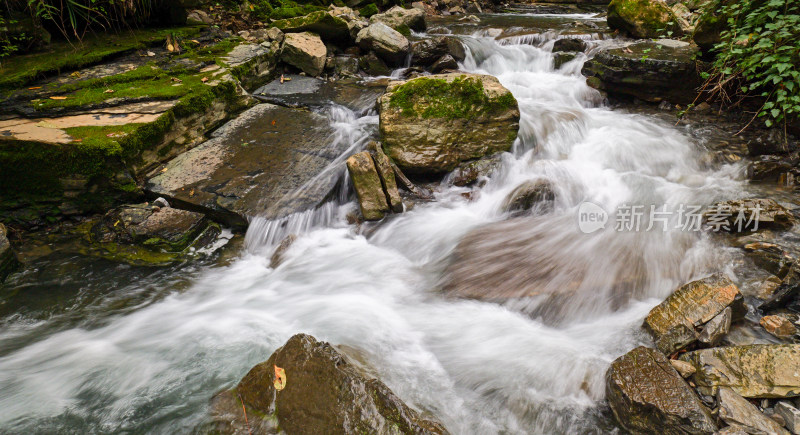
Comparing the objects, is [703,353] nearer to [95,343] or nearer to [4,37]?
[95,343]

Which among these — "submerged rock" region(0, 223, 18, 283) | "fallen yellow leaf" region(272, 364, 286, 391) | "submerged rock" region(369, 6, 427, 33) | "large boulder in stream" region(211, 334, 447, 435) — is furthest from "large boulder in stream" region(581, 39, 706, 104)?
"submerged rock" region(0, 223, 18, 283)

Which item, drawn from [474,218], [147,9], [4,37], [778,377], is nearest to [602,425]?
[778,377]

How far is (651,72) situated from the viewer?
693 cm

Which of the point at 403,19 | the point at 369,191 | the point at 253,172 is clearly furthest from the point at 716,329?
the point at 403,19

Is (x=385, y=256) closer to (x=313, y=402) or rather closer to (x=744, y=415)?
(x=313, y=402)

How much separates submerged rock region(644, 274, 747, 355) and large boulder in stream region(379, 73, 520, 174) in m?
3.11

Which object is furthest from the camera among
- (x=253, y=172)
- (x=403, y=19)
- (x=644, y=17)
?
(x=403, y=19)

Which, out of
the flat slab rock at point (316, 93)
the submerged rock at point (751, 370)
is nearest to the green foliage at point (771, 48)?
the submerged rock at point (751, 370)

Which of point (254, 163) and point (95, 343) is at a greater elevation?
point (254, 163)

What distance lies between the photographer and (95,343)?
340 centimetres

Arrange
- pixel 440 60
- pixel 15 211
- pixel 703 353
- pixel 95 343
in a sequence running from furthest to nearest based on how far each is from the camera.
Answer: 1. pixel 440 60
2. pixel 15 211
3. pixel 95 343
4. pixel 703 353

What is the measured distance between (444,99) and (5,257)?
17.2 ft

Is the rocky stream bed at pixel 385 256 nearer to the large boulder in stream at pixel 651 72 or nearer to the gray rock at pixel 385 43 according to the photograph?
the large boulder in stream at pixel 651 72

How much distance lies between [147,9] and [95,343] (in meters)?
6.63
